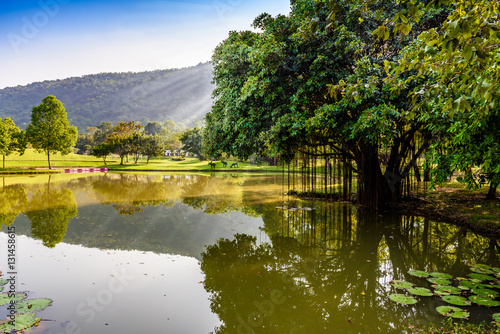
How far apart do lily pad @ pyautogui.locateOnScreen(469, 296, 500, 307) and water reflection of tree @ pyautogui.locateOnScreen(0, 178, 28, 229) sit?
40.6ft

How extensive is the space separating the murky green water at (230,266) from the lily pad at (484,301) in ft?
0.27

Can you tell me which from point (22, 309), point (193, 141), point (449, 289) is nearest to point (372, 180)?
point (449, 289)

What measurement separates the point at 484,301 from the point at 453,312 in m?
0.66

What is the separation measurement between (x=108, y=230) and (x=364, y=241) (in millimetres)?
7511

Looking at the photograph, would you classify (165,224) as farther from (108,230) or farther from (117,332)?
(117,332)

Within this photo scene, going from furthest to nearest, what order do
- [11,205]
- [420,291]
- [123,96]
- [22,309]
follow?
[123,96] < [11,205] < [420,291] < [22,309]

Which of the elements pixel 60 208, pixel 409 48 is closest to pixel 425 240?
pixel 409 48

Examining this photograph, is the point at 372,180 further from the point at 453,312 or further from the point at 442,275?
the point at 453,312

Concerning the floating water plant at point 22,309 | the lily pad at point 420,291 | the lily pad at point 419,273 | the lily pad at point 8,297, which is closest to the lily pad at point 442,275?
the lily pad at point 419,273

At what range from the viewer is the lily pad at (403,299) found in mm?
4570

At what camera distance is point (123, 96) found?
144 m

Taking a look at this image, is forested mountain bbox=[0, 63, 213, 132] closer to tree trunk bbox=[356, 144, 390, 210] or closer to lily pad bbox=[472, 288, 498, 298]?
tree trunk bbox=[356, 144, 390, 210]

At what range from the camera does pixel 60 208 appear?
41.7 ft

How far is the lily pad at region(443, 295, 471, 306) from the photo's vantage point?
4398 mm
